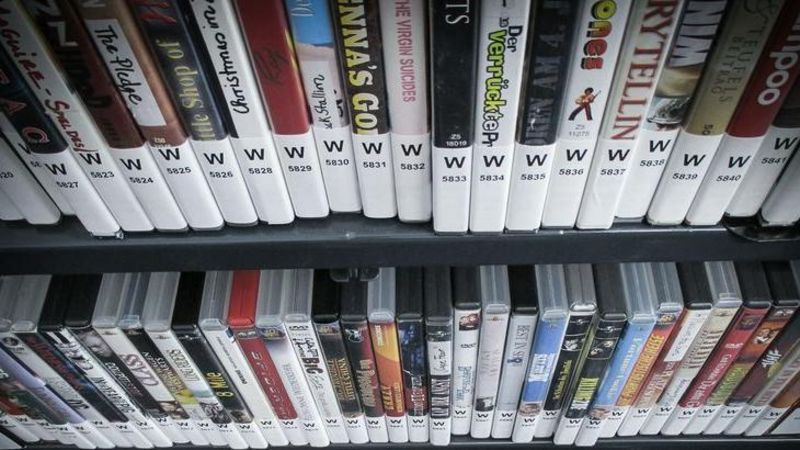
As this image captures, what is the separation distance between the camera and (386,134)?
1.65 feet

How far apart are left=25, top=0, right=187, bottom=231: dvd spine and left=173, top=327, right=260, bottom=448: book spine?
0.59 ft

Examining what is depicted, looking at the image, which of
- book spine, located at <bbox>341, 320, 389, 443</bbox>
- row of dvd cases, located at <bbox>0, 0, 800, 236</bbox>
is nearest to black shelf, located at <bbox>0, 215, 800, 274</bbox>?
row of dvd cases, located at <bbox>0, 0, 800, 236</bbox>

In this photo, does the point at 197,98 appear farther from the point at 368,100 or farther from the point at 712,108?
the point at 712,108

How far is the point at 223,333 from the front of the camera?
0.70 meters

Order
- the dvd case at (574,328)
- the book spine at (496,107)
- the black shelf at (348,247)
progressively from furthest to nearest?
1. the dvd case at (574,328)
2. the black shelf at (348,247)
3. the book spine at (496,107)

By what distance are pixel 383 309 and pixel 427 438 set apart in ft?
1.15

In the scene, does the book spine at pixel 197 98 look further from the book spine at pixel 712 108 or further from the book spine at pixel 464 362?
the book spine at pixel 712 108

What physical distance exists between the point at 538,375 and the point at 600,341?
0.10 metres

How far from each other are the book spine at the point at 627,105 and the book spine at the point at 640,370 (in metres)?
0.19

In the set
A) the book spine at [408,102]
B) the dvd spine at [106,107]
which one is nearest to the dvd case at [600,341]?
the book spine at [408,102]

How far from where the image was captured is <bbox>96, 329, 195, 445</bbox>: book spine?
719mm

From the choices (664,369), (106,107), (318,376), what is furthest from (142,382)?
(664,369)

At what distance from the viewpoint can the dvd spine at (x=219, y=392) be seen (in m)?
0.71

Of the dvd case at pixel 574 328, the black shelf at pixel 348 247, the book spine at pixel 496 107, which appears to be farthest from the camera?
the dvd case at pixel 574 328
